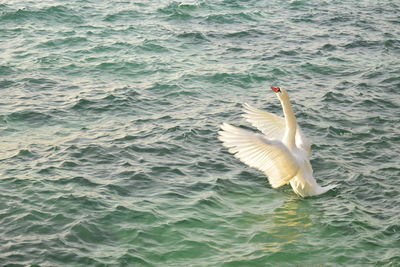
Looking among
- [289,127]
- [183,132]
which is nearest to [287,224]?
[289,127]

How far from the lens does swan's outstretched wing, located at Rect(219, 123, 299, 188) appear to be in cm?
992

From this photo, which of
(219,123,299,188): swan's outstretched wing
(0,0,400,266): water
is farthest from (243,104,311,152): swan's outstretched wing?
(219,123,299,188): swan's outstretched wing

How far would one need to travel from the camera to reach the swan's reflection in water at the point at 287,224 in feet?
31.8

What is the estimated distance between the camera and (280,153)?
401 inches

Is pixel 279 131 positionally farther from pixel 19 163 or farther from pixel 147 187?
pixel 19 163

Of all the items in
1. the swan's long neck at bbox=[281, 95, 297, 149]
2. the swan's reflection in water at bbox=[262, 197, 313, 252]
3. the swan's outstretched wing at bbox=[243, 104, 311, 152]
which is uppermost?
the swan's long neck at bbox=[281, 95, 297, 149]

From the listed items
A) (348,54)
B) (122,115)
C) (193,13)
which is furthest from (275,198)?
(193,13)

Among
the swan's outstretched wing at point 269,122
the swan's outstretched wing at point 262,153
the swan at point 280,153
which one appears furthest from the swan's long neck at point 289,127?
the swan's outstretched wing at point 269,122

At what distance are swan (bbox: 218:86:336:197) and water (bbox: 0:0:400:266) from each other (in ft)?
1.36

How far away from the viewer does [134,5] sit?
2200cm

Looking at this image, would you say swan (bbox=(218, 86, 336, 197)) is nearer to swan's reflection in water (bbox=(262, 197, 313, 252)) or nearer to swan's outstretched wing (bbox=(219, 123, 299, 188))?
swan's outstretched wing (bbox=(219, 123, 299, 188))

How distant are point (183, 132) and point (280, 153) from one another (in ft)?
11.2

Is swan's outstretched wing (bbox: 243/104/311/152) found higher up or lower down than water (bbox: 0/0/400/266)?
higher up

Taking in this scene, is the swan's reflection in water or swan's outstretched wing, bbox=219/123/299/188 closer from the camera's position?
the swan's reflection in water
